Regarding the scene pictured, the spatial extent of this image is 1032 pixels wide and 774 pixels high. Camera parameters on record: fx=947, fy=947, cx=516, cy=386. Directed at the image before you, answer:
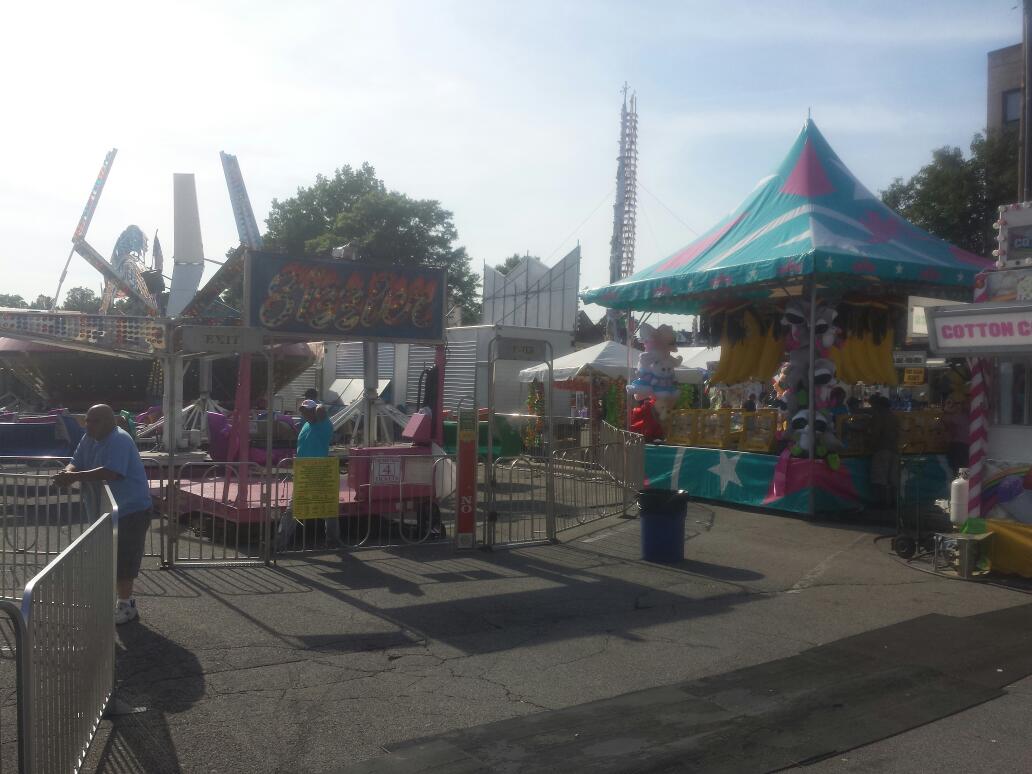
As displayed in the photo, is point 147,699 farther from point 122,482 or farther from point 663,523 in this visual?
point 663,523

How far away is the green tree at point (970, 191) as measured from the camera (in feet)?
101

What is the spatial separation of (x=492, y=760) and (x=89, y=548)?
7.98 feet

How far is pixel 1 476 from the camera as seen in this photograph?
873 centimetres

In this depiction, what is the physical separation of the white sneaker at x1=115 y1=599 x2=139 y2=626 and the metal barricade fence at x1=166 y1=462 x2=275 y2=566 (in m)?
2.25

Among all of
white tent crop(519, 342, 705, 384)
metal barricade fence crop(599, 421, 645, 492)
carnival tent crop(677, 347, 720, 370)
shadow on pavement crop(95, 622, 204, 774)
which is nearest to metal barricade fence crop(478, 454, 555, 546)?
metal barricade fence crop(599, 421, 645, 492)

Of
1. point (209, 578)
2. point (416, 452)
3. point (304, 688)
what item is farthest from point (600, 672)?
point (416, 452)

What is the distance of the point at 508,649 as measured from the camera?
7305 millimetres

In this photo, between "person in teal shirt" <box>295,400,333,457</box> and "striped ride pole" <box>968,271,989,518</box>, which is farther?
"person in teal shirt" <box>295,400,333,457</box>

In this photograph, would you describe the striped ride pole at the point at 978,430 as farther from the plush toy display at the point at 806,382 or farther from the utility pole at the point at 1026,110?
the utility pole at the point at 1026,110

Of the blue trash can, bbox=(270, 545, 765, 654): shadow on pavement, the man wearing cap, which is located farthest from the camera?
the man wearing cap

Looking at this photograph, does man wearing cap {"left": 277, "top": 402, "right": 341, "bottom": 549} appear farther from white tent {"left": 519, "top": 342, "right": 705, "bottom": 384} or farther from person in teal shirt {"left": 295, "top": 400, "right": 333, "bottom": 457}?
white tent {"left": 519, "top": 342, "right": 705, "bottom": 384}

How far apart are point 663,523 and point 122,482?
5.89 metres

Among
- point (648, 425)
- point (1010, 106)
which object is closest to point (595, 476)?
point (648, 425)

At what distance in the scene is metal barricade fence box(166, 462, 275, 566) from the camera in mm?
10062
